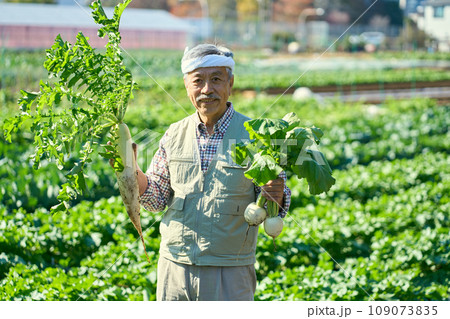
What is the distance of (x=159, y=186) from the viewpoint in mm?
2248

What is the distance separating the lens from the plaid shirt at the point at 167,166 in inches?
84.6

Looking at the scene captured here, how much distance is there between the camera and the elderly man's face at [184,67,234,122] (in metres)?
2.07

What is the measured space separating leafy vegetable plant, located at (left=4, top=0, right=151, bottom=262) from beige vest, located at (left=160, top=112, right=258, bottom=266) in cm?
18

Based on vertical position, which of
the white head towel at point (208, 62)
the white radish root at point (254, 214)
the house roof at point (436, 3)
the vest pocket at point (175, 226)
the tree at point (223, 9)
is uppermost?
the tree at point (223, 9)

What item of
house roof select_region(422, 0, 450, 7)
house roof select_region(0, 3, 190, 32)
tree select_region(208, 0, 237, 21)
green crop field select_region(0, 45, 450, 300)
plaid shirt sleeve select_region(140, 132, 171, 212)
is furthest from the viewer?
tree select_region(208, 0, 237, 21)

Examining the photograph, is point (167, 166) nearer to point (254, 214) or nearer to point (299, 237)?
point (254, 214)

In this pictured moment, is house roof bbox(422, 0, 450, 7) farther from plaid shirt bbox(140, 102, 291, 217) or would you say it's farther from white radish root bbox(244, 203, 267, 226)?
white radish root bbox(244, 203, 267, 226)

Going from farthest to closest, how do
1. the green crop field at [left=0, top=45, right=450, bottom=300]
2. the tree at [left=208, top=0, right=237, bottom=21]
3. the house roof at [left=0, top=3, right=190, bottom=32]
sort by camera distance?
the tree at [left=208, top=0, right=237, bottom=21], the house roof at [left=0, top=3, right=190, bottom=32], the green crop field at [left=0, top=45, right=450, bottom=300]

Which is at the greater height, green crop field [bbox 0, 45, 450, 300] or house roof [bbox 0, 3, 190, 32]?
house roof [bbox 0, 3, 190, 32]

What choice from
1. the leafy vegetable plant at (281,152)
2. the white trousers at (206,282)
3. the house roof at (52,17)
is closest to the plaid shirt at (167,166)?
the leafy vegetable plant at (281,152)

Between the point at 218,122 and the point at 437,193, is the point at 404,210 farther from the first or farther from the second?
the point at 218,122

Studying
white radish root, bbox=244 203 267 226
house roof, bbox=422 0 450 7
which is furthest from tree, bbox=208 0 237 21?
white radish root, bbox=244 203 267 226

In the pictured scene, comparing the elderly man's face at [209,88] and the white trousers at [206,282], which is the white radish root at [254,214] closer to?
the white trousers at [206,282]

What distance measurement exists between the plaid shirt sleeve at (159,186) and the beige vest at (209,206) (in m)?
0.05
